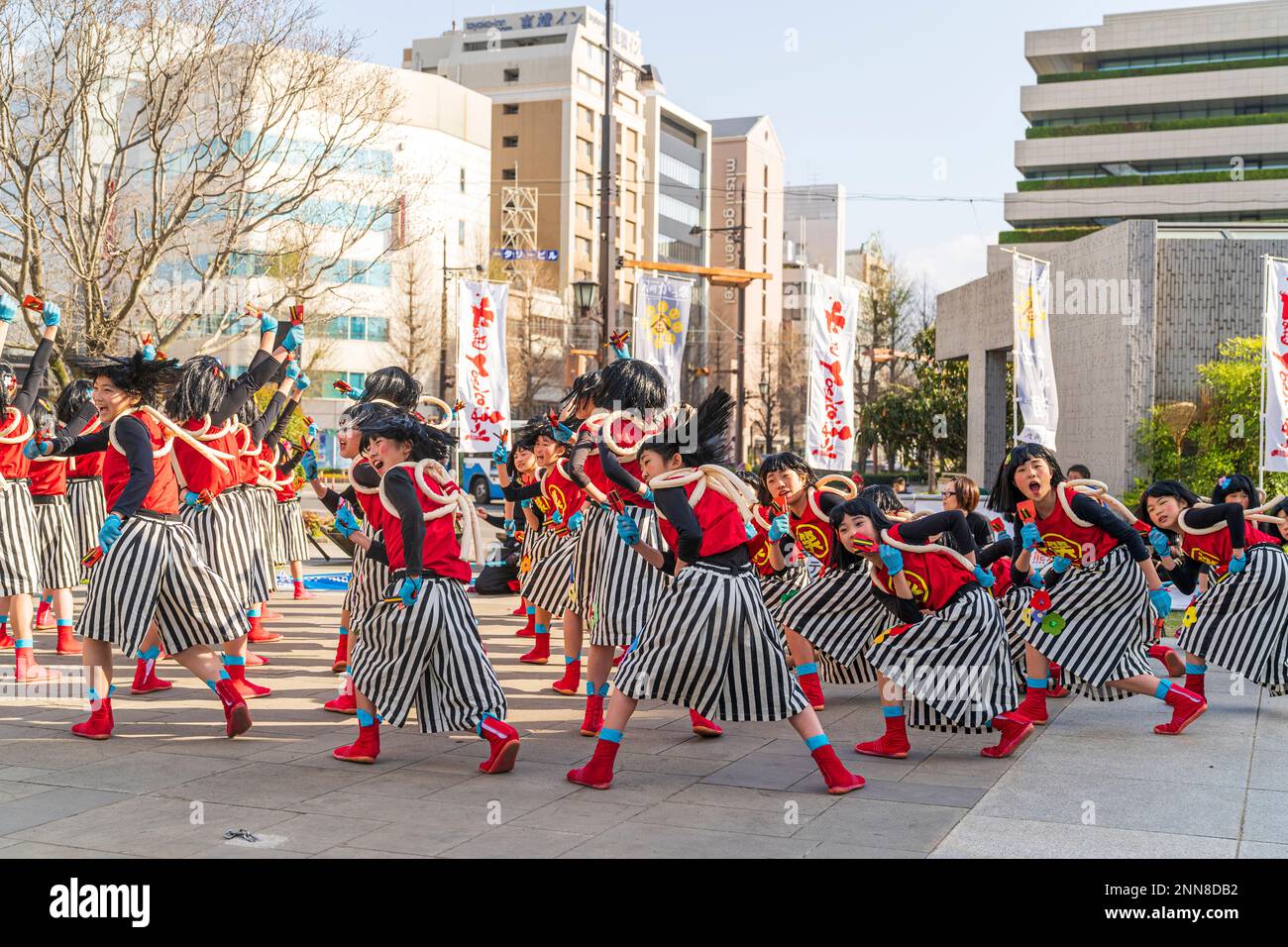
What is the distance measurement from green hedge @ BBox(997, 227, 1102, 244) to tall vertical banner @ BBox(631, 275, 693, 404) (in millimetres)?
36873

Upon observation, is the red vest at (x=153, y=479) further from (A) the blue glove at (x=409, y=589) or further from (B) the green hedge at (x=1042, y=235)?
(B) the green hedge at (x=1042, y=235)

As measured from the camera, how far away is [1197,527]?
7.58 metres

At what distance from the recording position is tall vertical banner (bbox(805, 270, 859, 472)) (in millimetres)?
13602

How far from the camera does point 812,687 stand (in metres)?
7.91

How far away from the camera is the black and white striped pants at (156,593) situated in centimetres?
662

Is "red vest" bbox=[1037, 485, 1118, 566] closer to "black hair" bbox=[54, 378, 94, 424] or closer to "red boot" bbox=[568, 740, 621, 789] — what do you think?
"red boot" bbox=[568, 740, 621, 789]

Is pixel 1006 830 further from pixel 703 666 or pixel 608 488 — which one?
pixel 608 488

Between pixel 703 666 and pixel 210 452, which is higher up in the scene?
pixel 210 452

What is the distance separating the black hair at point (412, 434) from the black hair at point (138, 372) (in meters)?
1.22

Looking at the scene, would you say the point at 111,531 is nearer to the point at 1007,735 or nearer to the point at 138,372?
Answer: the point at 138,372

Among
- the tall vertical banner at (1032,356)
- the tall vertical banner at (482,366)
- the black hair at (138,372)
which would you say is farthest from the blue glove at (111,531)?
the tall vertical banner at (1032,356)

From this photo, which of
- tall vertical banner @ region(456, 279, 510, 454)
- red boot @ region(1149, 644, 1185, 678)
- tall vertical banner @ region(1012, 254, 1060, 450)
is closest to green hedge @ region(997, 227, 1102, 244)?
tall vertical banner @ region(1012, 254, 1060, 450)

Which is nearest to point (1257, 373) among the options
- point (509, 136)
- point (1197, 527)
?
point (1197, 527)

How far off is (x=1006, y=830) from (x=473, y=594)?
30.0ft
